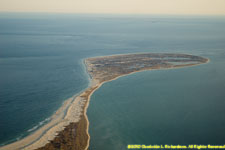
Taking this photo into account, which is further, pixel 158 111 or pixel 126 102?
pixel 126 102

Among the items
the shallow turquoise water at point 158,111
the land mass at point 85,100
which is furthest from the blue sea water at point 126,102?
the land mass at point 85,100

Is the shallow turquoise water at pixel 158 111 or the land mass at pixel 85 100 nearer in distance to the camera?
the land mass at pixel 85 100

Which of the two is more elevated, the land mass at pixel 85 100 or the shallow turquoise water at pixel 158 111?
the land mass at pixel 85 100

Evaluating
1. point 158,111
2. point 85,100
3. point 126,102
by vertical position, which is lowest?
point 158,111

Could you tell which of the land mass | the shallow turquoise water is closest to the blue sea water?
the shallow turquoise water

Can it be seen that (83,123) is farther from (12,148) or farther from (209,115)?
(209,115)

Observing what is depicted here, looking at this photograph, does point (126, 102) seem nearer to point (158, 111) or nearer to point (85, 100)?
point (158, 111)

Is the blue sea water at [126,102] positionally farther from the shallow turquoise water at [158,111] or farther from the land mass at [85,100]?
the land mass at [85,100]

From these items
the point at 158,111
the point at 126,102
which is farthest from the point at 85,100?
the point at 158,111

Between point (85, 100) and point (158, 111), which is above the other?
point (85, 100)
